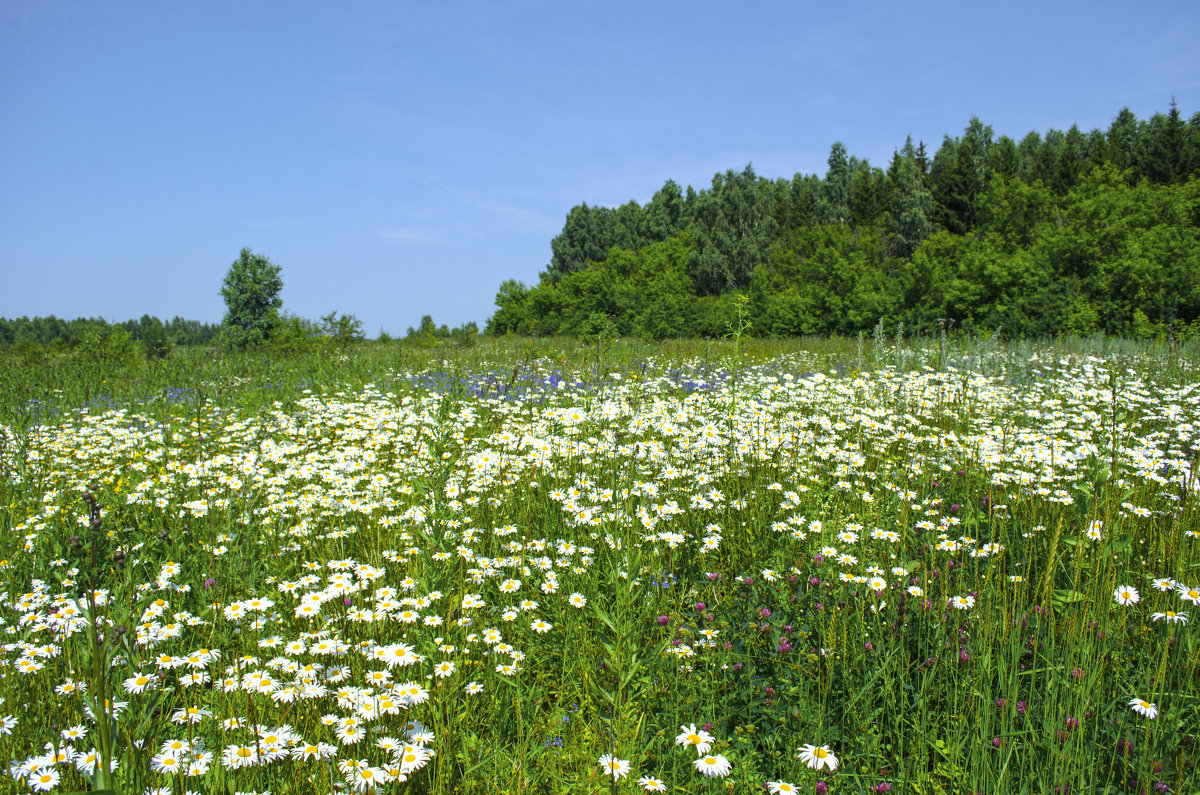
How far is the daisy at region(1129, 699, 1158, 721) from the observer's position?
68.4 inches

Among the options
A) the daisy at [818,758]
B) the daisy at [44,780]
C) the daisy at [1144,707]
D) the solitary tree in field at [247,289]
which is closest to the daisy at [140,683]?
the daisy at [44,780]

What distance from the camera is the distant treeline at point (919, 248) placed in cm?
2569

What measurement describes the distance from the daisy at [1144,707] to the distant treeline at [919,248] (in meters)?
12.5

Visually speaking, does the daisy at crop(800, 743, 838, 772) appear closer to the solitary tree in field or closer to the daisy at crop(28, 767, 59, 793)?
the daisy at crop(28, 767, 59, 793)

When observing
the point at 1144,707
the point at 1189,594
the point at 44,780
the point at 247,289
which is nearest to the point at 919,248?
the point at 1189,594

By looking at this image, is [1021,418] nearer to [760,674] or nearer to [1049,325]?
[760,674]

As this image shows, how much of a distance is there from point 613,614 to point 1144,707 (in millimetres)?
1705

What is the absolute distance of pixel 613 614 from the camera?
222cm

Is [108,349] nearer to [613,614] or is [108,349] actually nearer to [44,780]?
[44,780]

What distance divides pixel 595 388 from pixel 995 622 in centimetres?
439

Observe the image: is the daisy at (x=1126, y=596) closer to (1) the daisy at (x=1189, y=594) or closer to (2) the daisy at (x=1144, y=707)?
(1) the daisy at (x=1189, y=594)

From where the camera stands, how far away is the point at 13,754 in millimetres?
1759

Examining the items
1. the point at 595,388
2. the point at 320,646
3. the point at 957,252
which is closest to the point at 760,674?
the point at 320,646

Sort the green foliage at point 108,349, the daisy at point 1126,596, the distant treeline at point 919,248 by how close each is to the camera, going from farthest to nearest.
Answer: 1. the distant treeline at point 919,248
2. the green foliage at point 108,349
3. the daisy at point 1126,596
